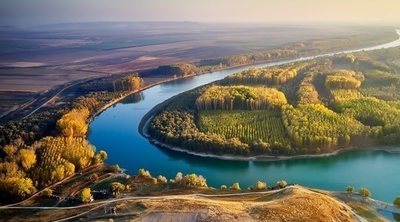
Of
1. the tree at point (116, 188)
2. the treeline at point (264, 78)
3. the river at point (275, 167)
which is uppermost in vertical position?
the treeline at point (264, 78)

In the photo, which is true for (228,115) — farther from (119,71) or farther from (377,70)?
(119,71)

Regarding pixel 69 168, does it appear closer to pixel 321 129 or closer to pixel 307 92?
pixel 321 129

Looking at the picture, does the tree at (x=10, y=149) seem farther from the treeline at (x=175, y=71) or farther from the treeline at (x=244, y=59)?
the treeline at (x=244, y=59)

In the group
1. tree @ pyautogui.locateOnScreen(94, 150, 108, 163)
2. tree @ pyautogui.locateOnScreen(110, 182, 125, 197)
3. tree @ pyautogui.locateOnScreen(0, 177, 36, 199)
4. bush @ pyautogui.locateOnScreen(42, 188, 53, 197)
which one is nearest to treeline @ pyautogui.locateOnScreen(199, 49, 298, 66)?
tree @ pyautogui.locateOnScreen(94, 150, 108, 163)

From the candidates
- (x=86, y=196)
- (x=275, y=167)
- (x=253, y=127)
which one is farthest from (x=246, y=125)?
(x=86, y=196)

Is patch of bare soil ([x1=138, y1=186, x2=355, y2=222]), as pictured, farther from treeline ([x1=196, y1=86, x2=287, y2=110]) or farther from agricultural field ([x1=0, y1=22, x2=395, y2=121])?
agricultural field ([x1=0, y1=22, x2=395, y2=121])

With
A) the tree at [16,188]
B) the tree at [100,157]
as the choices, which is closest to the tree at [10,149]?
the tree at [16,188]
